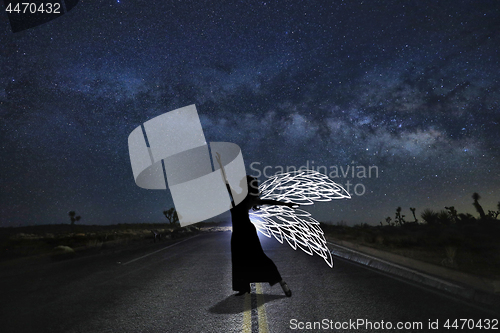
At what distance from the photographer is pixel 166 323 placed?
15.1ft

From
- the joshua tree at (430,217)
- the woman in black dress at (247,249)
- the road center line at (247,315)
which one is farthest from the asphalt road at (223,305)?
the joshua tree at (430,217)

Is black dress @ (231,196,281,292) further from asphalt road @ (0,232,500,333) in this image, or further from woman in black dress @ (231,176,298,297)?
asphalt road @ (0,232,500,333)

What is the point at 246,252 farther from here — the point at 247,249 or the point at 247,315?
the point at 247,315

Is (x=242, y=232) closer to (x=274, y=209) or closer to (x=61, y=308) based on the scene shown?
(x=274, y=209)

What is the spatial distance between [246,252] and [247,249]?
0.06 m

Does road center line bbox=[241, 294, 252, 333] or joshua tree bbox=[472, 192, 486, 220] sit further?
joshua tree bbox=[472, 192, 486, 220]

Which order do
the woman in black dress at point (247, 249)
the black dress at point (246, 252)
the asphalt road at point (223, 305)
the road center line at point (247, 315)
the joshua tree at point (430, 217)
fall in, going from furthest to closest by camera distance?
the joshua tree at point (430, 217) → the black dress at point (246, 252) → the woman in black dress at point (247, 249) → the asphalt road at point (223, 305) → the road center line at point (247, 315)

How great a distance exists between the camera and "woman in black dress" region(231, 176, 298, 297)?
5.19m

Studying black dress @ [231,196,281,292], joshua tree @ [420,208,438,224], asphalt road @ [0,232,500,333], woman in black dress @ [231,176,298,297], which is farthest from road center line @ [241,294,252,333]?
joshua tree @ [420,208,438,224]

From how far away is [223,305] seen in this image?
5.49 meters

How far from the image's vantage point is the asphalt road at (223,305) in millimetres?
4395

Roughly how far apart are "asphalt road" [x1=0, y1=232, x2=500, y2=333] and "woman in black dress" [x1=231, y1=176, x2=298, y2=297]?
45 centimetres

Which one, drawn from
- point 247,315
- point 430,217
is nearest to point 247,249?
point 247,315

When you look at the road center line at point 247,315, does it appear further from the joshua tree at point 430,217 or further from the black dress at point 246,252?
the joshua tree at point 430,217
